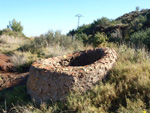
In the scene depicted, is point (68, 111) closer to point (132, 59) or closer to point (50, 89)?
point (50, 89)

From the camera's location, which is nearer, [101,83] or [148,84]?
[148,84]

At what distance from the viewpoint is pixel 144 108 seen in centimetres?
292

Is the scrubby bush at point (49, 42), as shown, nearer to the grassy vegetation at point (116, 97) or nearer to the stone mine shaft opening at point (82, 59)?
the stone mine shaft opening at point (82, 59)

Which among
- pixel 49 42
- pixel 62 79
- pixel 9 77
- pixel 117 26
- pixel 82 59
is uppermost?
pixel 117 26

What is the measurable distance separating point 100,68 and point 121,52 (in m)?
1.99

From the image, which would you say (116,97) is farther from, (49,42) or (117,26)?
(117,26)

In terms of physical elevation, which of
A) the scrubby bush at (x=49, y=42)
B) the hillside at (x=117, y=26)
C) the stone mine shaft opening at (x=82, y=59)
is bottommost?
the stone mine shaft opening at (x=82, y=59)

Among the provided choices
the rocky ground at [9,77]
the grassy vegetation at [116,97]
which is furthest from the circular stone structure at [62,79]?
the rocky ground at [9,77]

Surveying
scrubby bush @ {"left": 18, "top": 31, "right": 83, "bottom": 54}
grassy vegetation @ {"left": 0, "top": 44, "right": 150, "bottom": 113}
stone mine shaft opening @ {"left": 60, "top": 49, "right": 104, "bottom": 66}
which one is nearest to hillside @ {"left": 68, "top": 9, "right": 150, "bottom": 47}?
scrubby bush @ {"left": 18, "top": 31, "right": 83, "bottom": 54}

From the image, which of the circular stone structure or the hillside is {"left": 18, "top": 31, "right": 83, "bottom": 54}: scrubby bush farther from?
the circular stone structure

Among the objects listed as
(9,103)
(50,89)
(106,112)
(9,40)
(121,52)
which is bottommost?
(9,103)

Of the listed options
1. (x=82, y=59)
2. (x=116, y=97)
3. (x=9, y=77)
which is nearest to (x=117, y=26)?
(x=82, y=59)

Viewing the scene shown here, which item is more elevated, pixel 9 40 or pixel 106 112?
pixel 9 40

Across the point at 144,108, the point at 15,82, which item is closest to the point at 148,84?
the point at 144,108
